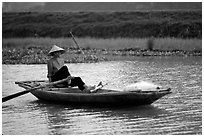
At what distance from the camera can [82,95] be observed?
7.41 metres

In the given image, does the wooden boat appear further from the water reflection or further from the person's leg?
the person's leg

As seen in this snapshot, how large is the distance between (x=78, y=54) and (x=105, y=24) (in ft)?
30.4

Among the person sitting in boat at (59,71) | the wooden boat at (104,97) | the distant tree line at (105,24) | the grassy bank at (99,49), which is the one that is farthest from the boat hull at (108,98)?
the distant tree line at (105,24)

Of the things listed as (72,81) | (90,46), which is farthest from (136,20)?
(72,81)

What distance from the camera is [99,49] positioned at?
19875 millimetres

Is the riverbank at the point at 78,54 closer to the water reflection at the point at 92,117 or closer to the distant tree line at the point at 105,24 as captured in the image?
the distant tree line at the point at 105,24

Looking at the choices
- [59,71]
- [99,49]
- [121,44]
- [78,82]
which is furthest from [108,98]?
[121,44]

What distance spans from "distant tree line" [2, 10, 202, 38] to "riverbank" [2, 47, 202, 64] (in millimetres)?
4995

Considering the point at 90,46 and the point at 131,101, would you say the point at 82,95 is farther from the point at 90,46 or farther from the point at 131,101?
the point at 90,46

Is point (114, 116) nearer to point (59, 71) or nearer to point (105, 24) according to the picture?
point (59, 71)

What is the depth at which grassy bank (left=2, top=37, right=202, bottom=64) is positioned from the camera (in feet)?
55.0

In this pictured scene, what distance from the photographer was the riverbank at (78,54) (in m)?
16.2

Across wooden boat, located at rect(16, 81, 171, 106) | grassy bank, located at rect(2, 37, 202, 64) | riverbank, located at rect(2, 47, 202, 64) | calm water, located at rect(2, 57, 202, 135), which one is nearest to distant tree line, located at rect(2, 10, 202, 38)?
grassy bank, located at rect(2, 37, 202, 64)

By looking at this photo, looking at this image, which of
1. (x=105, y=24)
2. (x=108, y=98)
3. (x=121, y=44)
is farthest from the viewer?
(x=105, y=24)
